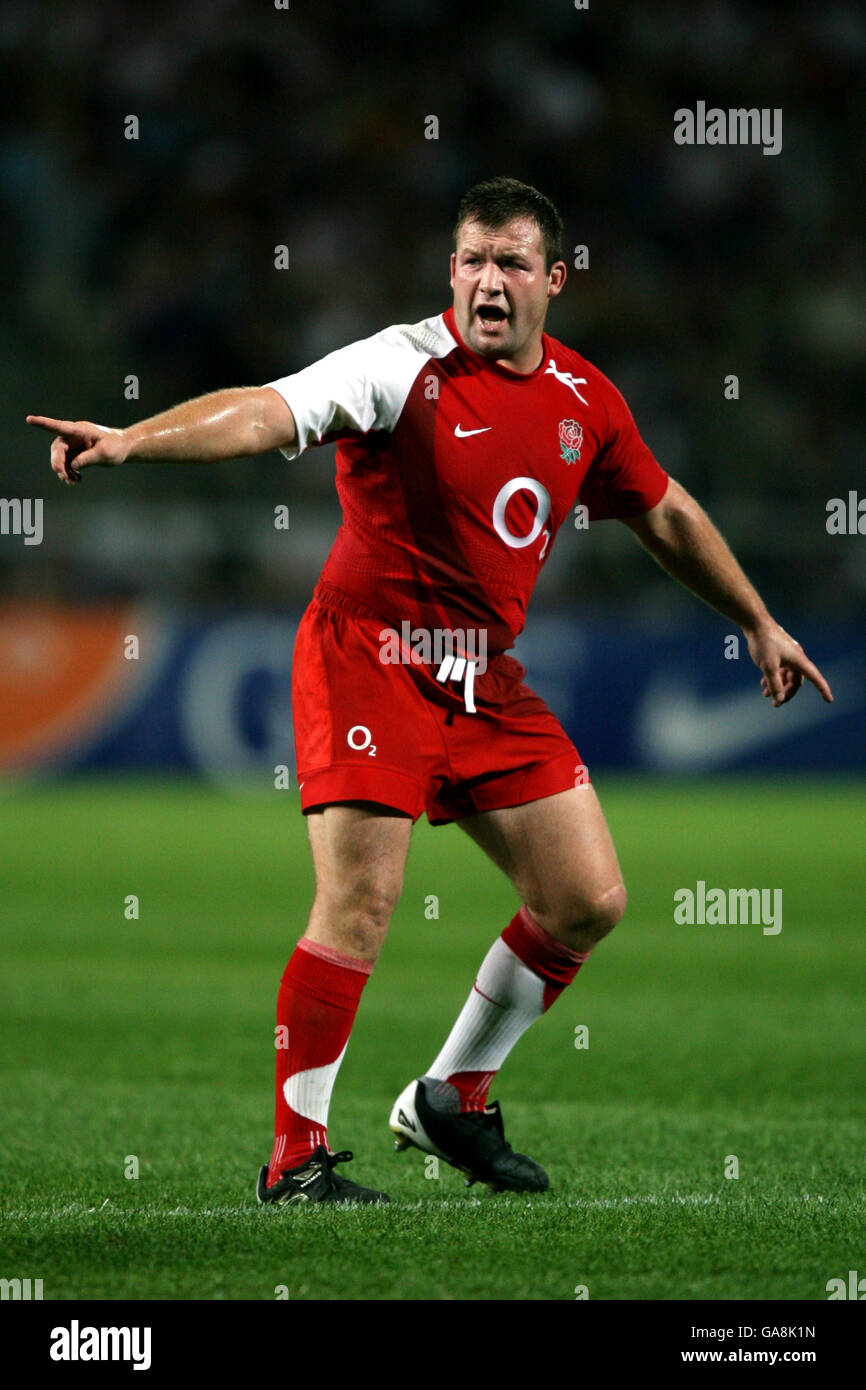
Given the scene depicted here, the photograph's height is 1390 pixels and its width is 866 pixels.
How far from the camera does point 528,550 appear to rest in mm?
4465

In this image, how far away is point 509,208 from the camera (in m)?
4.29

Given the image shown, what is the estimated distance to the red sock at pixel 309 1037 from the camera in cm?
413

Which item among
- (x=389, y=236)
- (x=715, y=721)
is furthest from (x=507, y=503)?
(x=389, y=236)

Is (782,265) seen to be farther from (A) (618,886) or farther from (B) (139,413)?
(A) (618,886)

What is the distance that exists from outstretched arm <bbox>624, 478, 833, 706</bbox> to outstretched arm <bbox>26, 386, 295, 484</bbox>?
1.30 m

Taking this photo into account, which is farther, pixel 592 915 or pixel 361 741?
pixel 592 915

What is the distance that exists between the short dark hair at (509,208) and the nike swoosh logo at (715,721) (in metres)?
11.8

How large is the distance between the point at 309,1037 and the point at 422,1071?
203 centimetres

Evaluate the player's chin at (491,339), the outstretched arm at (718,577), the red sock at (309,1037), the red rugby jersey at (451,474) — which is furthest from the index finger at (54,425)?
the outstretched arm at (718,577)

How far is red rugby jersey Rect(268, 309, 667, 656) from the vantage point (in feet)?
13.9

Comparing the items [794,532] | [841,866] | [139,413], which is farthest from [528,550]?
[139,413]

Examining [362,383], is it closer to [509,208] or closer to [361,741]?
[509,208]

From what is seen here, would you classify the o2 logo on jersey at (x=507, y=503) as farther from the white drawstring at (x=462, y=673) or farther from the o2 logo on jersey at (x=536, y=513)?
the white drawstring at (x=462, y=673)

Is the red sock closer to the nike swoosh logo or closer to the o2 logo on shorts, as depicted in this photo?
the o2 logo on shorts
